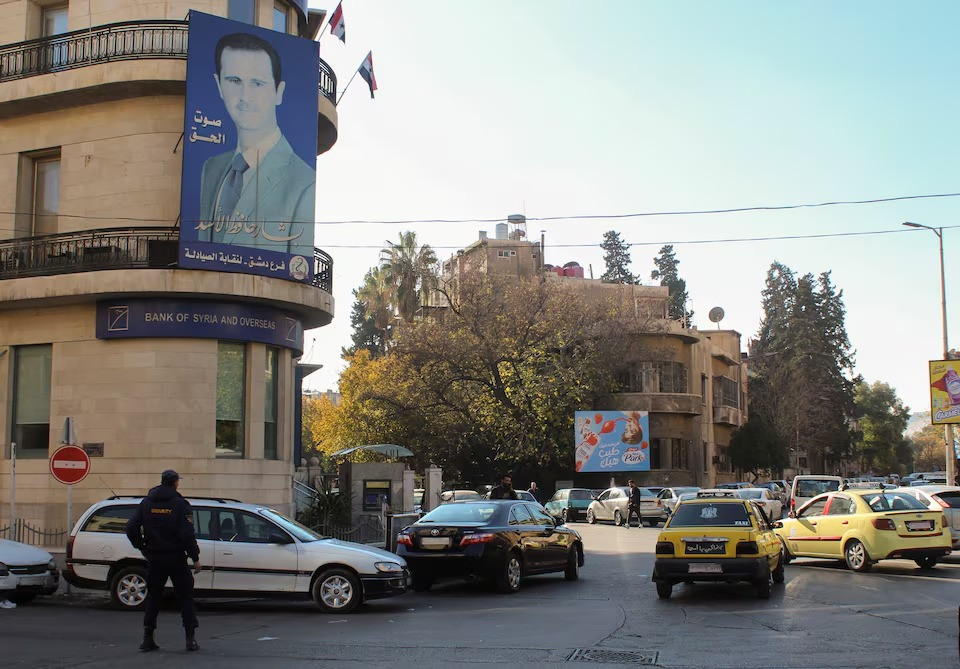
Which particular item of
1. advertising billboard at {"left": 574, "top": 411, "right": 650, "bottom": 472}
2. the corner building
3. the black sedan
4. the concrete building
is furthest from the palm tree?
the black sedan

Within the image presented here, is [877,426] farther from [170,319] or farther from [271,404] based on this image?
[170,319]

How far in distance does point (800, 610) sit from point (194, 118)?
16415 mm

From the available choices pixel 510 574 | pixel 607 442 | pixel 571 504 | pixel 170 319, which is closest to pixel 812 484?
pixel 571 504

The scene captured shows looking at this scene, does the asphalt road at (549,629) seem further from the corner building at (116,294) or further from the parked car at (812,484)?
the parked car at (812,484)

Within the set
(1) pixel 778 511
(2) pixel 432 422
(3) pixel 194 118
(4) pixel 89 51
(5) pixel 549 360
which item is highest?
(4) pixel 89 51

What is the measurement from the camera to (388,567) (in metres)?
14.3

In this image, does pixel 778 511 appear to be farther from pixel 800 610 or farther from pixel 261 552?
pixel 261 552

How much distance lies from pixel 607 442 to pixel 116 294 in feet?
99.6

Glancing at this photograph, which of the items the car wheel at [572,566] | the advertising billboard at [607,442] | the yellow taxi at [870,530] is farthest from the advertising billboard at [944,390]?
the car wheel at [572,566]

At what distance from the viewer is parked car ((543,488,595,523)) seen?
42750mm

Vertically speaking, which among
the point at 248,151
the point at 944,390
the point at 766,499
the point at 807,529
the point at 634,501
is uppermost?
the point at 248,151

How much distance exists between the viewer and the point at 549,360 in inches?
1999

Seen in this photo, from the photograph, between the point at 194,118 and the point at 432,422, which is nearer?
the point at 194,118

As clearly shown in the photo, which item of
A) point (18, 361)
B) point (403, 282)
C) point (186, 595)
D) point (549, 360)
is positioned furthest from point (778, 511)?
point (403, 282)
